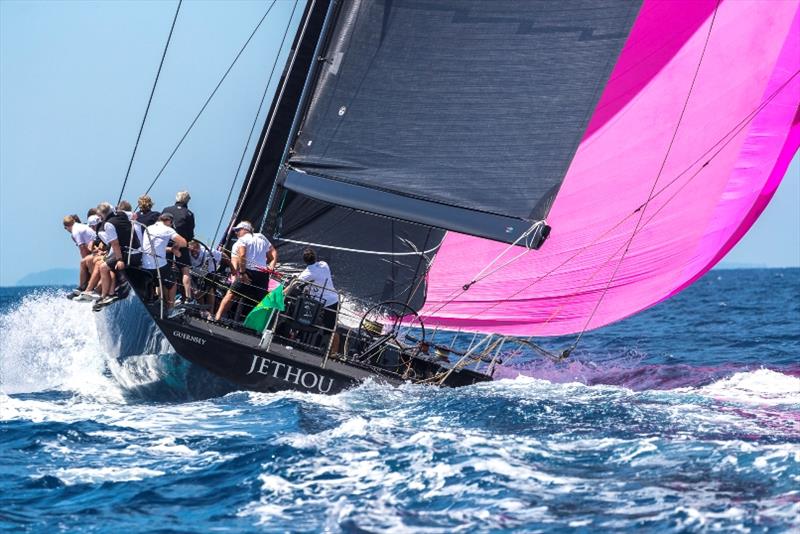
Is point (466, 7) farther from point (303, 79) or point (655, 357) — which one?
point (655, 357)

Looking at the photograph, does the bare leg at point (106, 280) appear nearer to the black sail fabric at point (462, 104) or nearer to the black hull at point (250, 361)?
the black hull at point (250, 361)

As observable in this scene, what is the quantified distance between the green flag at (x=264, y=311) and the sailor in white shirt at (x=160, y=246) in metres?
0.81

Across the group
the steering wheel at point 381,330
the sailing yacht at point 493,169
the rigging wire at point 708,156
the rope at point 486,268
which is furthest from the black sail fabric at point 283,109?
the rigging wire at point 708,156

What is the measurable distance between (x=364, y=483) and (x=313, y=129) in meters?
5.53

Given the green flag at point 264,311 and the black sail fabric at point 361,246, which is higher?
the black sail fabric at point 361,246

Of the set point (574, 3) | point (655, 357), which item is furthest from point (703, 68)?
point (655, 357)

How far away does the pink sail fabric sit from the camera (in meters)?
12.8

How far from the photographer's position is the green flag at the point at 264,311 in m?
11.1


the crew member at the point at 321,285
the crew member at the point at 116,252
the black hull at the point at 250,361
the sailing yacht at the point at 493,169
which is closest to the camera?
the black hull at the point at 250,361

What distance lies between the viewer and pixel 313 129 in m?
12.0

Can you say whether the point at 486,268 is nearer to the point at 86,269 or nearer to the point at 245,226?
the point at 245,226

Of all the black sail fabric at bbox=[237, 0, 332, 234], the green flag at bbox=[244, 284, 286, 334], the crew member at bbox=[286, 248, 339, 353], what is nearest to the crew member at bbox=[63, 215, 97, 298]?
the black sail fabric at bbox=[237, 0, 332, 234]

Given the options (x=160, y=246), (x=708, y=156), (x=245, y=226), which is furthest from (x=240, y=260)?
(x=708, y=156)

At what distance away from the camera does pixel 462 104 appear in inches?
456
